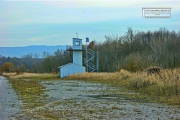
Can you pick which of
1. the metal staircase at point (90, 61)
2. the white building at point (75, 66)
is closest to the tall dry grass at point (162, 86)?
the white building at point (75, 66)

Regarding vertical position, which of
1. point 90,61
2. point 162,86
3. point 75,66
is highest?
point 90,61

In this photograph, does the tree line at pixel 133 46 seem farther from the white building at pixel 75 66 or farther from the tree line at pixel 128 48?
the white building at pixel 75 66

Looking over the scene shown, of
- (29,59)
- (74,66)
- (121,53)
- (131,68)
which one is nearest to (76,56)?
(74,66)

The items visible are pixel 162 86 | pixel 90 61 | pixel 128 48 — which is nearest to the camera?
pixel 162 86

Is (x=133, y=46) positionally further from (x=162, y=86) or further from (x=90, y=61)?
(x=162, y=86)

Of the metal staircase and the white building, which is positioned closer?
the white building

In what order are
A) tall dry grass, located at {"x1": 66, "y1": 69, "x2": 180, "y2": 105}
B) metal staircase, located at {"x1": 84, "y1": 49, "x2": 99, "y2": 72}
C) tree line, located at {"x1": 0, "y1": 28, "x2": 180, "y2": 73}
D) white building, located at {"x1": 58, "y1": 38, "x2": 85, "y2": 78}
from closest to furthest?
tall dry grass, located at {"x1": 66, "y1": 69, "x2": 180, "y2": 105}
white building, located at {"x1": 58, "y1": 38, "x2": 85, "y2": 78}
metal staircase, located at {"x1": 84, "y1": 49, "x2": 99, "y2": 72}
tree line, located at {"x1": 0, "y1": 28, "x2": 180, "y2": 73}

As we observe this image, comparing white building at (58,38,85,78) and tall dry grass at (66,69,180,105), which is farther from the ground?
white building at (58,38,85,78)

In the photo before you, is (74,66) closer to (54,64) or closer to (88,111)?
(54,64)

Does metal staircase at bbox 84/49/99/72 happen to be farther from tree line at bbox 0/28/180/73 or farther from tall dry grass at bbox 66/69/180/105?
tall dry grass at bbox 66/69/180/105

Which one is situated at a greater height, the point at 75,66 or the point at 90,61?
the point at 90,61

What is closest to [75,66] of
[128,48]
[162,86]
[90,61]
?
[90,61]

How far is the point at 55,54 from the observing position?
9488 cm

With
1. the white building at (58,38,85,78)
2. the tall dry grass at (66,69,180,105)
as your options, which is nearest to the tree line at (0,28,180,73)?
the white building at (58,38,85,78)
